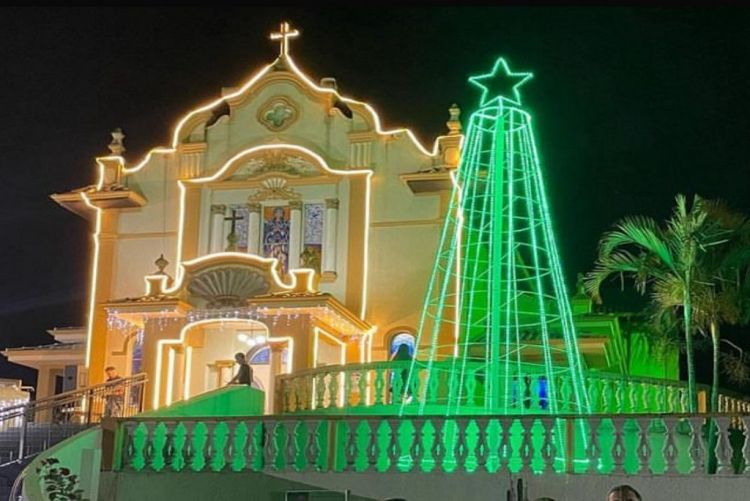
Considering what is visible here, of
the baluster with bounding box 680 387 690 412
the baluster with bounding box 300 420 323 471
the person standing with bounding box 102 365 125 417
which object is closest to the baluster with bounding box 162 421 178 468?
the baluster with bounding box 300 420 323 471

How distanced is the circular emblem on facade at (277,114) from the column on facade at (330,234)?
2144mm

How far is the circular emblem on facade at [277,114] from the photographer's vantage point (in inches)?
1043

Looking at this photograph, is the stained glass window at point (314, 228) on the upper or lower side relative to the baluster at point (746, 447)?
upper

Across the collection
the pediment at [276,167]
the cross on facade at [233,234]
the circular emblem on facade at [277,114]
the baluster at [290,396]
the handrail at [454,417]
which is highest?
the circular emblem on facade at [277,114]

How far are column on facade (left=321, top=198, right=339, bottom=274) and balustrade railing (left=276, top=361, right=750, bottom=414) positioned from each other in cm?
656

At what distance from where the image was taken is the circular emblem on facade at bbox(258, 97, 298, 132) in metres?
26.5

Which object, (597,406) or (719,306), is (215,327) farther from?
(719,306)

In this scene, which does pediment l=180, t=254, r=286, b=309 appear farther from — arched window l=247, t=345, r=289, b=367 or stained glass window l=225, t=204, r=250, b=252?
stained glass window l=225, t=204, r=250, b=252

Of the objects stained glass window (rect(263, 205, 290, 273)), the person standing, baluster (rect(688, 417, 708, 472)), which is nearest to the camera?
baluster (rect(688, 417, 708, 472))

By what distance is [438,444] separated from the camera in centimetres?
1441

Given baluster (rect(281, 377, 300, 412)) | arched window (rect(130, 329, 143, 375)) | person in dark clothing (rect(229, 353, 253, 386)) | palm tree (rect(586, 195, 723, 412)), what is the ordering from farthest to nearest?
arched window (rect(130, 329, 143, 375))
person in dark clothing (rect(229, 353, 253, 386))
baluster (rect(281, 377, 300, 412))
palm tree (rect(586, 195, 723, 412))

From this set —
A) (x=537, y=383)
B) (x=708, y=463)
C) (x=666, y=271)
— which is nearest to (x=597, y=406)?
(x=537, y=383)

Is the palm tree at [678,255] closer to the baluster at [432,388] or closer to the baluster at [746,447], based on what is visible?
the baluster at [746,447]

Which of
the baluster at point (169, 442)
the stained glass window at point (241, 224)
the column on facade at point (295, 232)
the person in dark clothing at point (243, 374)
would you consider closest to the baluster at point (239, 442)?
the baluster at point (169, 442)
